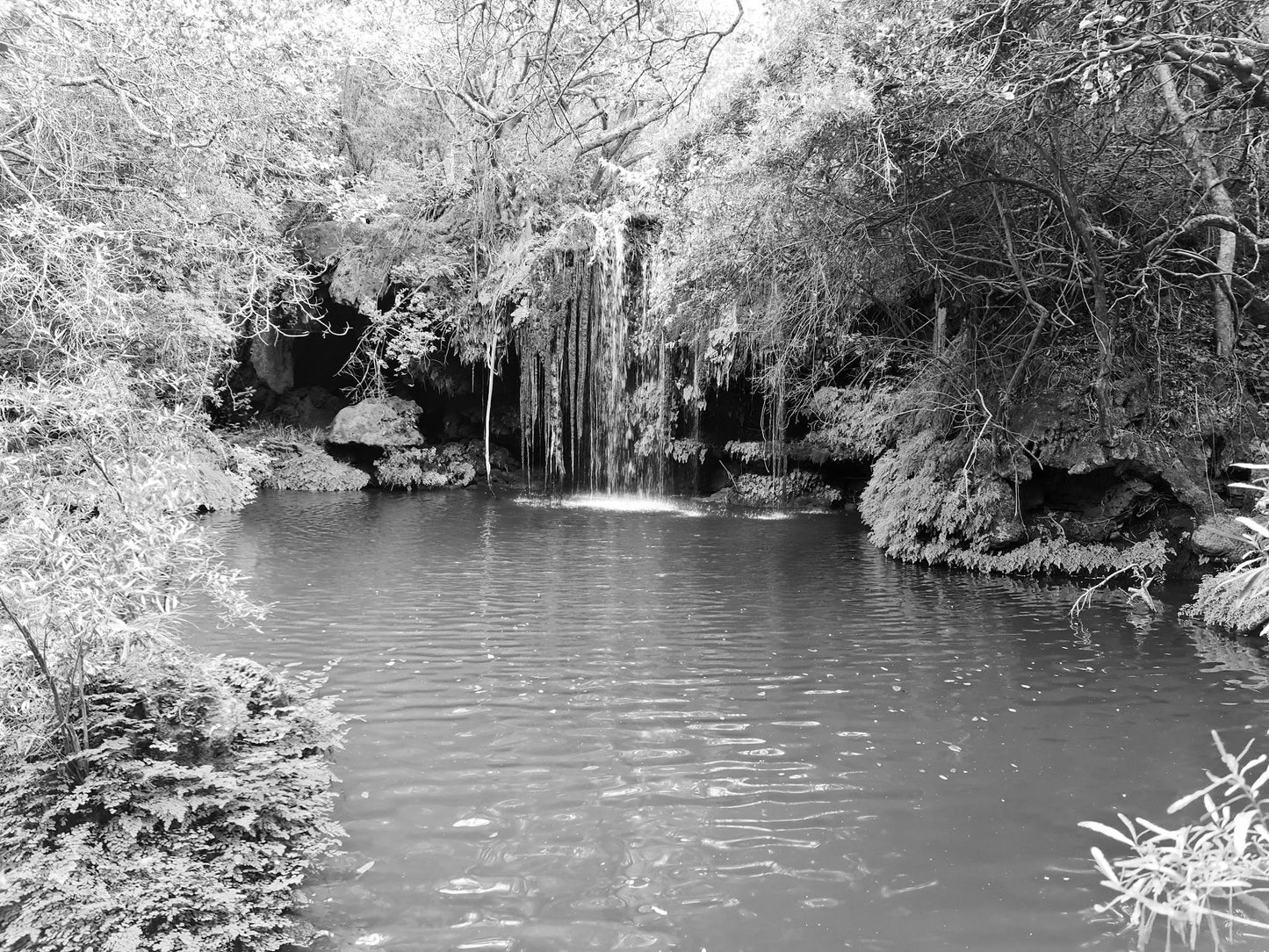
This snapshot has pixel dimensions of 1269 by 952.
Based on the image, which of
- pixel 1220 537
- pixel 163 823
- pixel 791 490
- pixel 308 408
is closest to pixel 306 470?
pixel 308 408

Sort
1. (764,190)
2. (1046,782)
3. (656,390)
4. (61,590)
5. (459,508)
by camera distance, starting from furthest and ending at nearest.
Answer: (656,390) < (459,508) < (764,190) < (1046,782) < (61,590)

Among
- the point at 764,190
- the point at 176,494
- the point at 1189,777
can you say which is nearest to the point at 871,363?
the point at 764,190

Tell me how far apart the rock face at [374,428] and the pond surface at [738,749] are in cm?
923

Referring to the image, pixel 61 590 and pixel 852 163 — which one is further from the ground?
pixel 852 163

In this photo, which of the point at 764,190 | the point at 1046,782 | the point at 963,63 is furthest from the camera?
the point at 764,190

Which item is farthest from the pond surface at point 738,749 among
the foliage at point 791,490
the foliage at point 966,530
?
the foliage at point 791,490

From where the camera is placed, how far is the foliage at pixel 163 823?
2.70 meters

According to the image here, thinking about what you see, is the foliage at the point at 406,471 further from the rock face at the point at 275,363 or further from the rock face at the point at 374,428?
the rock face at the point at 275,363

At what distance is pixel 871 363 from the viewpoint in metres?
12.0

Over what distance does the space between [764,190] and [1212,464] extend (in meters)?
5.51

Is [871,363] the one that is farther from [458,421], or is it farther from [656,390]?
[458,421]

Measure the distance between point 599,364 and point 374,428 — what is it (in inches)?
204

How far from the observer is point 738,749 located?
181 inches

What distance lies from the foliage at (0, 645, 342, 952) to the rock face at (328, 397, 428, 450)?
563 inches
